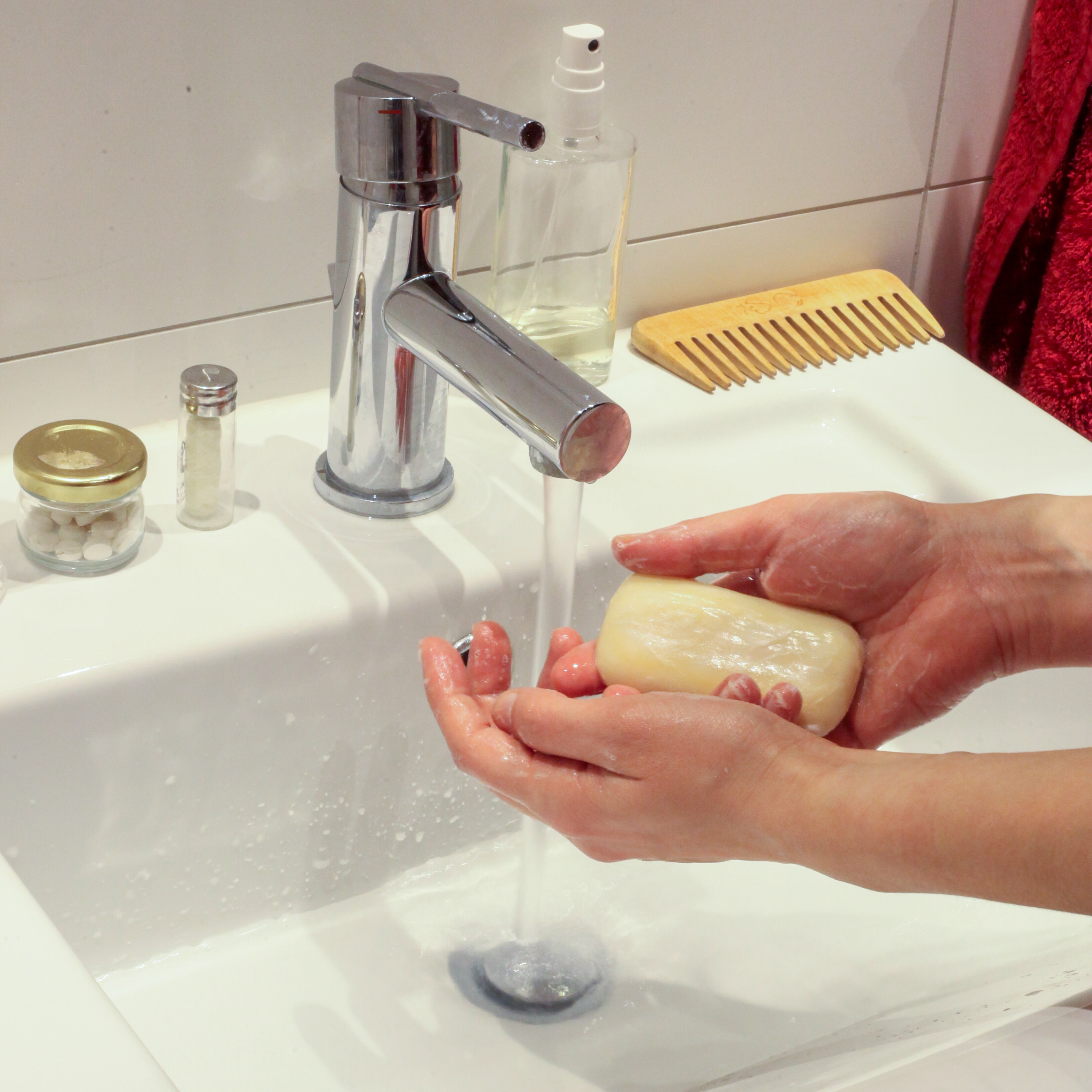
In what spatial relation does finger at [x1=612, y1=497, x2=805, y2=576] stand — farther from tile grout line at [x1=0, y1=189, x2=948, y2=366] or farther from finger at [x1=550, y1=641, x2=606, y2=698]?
tile grout line at [x1=0, y1=189, x2=948, y2=366]

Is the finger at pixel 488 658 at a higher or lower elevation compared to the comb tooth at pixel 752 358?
lower

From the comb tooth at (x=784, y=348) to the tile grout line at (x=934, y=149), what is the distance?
0.42ft

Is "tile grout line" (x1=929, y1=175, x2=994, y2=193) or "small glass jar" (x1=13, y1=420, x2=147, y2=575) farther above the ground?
"tile grout line" (x1=929, y1=175, x2=994, y2=193)

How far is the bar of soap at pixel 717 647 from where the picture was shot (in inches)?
23.1

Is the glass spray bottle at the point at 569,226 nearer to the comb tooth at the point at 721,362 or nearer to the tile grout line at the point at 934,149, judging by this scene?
the comb tooth at the point at 721,362

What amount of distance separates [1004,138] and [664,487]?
342 mm

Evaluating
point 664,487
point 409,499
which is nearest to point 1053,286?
point 664,487

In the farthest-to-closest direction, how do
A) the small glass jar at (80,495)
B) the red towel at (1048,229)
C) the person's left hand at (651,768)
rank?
the red towel at (1048,229), the small glass jar at (80,495), the person's left hand at (651,768)

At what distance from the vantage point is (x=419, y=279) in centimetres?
61

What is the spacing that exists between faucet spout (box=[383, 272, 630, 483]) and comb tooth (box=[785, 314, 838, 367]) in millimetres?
313

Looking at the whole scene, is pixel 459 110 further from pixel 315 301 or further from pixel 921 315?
pixel 921 315

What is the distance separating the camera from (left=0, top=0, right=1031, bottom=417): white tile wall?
617 millimetres

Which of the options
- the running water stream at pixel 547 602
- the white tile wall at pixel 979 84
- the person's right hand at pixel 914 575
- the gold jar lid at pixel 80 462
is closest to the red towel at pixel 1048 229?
the white tile wall at pixel 979 84

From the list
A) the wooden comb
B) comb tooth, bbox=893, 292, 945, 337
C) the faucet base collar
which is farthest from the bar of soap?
comb tooth, bbox=893, 292, 945, 337
